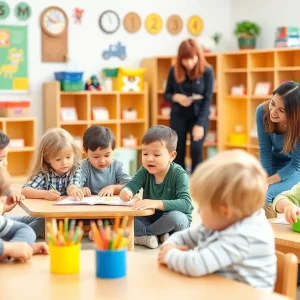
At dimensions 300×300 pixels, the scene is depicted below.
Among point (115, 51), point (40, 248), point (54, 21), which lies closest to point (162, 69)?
point (115, 51)

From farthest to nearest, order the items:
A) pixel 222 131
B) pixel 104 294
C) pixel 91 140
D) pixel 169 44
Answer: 1. pixel 169 44
2. pixel 222 131
3. pixel 91 140
4. pixel 104 294

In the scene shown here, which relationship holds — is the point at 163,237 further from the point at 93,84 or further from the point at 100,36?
the point at 100,36

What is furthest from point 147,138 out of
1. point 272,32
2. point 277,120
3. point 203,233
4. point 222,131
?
point 272,32

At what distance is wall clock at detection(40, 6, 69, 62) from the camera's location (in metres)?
8.58

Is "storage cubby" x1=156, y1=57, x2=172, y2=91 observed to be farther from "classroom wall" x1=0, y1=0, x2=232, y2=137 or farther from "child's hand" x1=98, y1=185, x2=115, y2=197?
"child's hand" x1=98, y1=185, x2=115, y2=197

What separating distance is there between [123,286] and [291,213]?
128cm

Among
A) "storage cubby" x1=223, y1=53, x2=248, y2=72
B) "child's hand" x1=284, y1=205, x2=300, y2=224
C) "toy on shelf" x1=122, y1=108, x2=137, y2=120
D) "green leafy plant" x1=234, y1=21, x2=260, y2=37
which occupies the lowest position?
"child's hand" x1=284, y1=205, x2=300, y2=224

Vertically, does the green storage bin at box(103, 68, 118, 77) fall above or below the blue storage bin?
above

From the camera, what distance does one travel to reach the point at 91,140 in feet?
13.8

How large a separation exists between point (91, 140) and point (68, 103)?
4.75m

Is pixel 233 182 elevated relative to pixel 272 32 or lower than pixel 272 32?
lower

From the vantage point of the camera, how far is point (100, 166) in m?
4.42

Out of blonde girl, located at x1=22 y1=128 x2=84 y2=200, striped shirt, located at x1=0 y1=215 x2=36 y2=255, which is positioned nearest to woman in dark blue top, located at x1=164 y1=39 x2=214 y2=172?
blonde girl, located at x1=22 y1=128 x2=84 y2=200

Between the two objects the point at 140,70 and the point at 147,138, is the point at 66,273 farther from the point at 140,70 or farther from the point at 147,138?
the point at 140,70
